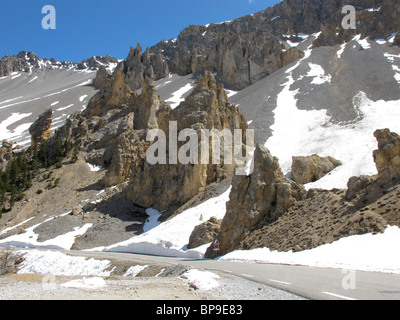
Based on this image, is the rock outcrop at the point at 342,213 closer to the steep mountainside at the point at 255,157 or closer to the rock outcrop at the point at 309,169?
the steep mountainside at the point at 255,157

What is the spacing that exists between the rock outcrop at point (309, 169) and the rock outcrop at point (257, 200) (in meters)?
10.7

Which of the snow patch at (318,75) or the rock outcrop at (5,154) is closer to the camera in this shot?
the rock outcrop at (5,154)

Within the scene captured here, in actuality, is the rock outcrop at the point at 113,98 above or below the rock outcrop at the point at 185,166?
above

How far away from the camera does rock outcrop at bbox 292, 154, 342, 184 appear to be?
31484 mm

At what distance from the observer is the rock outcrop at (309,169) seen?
31.5 m

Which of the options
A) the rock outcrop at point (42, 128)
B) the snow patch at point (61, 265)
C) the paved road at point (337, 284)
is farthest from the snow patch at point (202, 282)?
the rock outcrop at point (42, 128)

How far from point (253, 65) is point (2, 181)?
3025 inches

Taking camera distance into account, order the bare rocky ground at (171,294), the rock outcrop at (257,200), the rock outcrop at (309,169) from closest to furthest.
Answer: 1. the bare rocky ground at (171,294)
2. the rock outcrop at (257,200)
3. the rock outcrop at (309,169)

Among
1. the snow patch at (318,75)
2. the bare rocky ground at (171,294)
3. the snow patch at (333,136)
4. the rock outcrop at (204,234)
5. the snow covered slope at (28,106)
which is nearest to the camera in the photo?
the bare rocky ground at (171,294)

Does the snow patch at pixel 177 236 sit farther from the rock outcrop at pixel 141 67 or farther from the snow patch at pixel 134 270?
the rock outcrop at pixel 141 67

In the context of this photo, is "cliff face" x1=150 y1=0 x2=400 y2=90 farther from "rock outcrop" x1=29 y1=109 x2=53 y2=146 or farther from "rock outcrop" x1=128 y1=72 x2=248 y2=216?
"rock outcrop" x1=128 y1=72 x2=248 y2=216

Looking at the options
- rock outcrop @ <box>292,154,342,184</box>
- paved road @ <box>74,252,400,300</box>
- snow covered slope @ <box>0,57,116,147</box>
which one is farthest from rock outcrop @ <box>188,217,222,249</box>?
snow covered slope @ <box>0,57,116,147</box>

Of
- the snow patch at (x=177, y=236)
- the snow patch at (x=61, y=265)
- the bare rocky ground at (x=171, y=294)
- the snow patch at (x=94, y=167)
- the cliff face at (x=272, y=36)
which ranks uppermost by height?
the cliff face at (x=272, y=36)

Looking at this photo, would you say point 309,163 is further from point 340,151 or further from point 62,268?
point 62,268
